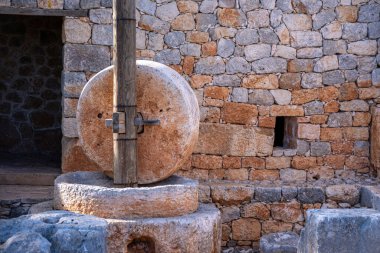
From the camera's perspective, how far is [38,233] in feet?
8.55

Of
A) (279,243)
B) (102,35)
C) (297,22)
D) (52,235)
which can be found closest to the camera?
(52,235)

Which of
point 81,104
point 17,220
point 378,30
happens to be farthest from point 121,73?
point 378,30

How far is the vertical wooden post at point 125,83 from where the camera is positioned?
468 centimetres

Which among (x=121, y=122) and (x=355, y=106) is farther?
(x=355, y=106)

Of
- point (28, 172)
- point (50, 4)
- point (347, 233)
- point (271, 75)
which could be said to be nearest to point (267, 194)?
point (271, 75)

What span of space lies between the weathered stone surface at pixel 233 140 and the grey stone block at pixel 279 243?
1033 millimetres

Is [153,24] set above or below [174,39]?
above

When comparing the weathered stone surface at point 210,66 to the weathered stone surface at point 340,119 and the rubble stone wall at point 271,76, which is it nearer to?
the rubble stone wall at point 271,76

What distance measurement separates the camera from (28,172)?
7.25 metres

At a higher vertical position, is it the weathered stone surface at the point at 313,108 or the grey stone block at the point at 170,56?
the grey stone block at the point at 170,56

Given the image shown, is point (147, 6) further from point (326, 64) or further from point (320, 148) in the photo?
point (320, 148)

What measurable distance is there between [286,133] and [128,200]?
11.2 ft

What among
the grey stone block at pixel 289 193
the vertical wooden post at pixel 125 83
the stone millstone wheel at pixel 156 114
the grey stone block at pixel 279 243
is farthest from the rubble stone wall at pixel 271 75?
the vertical wooden post at pixel 125 83

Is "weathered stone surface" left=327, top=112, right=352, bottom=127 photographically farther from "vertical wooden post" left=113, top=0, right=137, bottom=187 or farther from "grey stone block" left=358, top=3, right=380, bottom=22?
Result: "vertical wooden post" left=113, top=0, right=137, bottom=187
